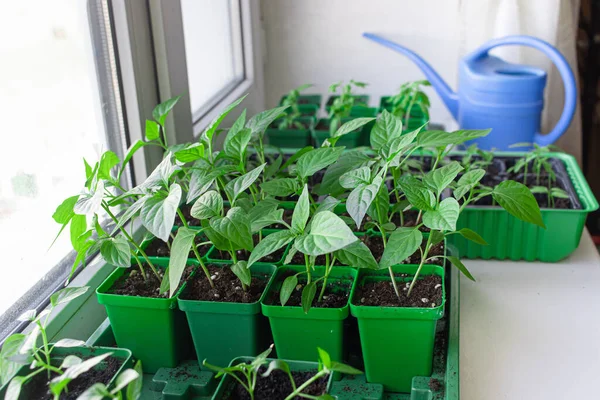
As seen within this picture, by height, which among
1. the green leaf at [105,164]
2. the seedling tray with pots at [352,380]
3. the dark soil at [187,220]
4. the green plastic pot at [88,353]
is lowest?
the seedling tray with pots at [352,380]

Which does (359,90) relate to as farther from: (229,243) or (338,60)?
(229,243)

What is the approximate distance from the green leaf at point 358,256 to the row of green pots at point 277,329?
65mm

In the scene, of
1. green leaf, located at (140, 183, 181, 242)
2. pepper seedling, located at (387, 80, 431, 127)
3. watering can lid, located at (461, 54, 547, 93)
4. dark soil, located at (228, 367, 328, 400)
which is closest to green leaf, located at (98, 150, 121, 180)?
green leaf, located at (140, 183, 181, 242)

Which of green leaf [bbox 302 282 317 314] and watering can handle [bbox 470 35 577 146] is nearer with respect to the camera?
green leaf [bbox 302 282 317 314]

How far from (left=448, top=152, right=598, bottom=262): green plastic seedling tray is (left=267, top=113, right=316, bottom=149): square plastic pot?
51 cm

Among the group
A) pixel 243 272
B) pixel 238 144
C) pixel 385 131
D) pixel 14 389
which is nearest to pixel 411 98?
pixel 385 131

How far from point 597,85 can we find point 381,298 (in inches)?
58.3

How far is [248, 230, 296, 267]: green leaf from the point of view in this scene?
70 centimetres

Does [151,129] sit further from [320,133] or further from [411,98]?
[411,98]

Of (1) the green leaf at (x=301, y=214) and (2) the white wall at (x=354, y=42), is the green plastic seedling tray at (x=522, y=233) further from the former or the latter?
(2) the white wall at (x=354, y=42)

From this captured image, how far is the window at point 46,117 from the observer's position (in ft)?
2.76

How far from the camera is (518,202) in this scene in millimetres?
767

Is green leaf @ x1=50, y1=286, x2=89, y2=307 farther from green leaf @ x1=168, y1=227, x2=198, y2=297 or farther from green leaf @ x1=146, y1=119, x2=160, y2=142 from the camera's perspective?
green leaf @ x1=146, y1=119, x2=160, y2=142

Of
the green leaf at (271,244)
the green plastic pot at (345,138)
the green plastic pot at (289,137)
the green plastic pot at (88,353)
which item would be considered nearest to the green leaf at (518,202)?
the green leaf at (271,244)
